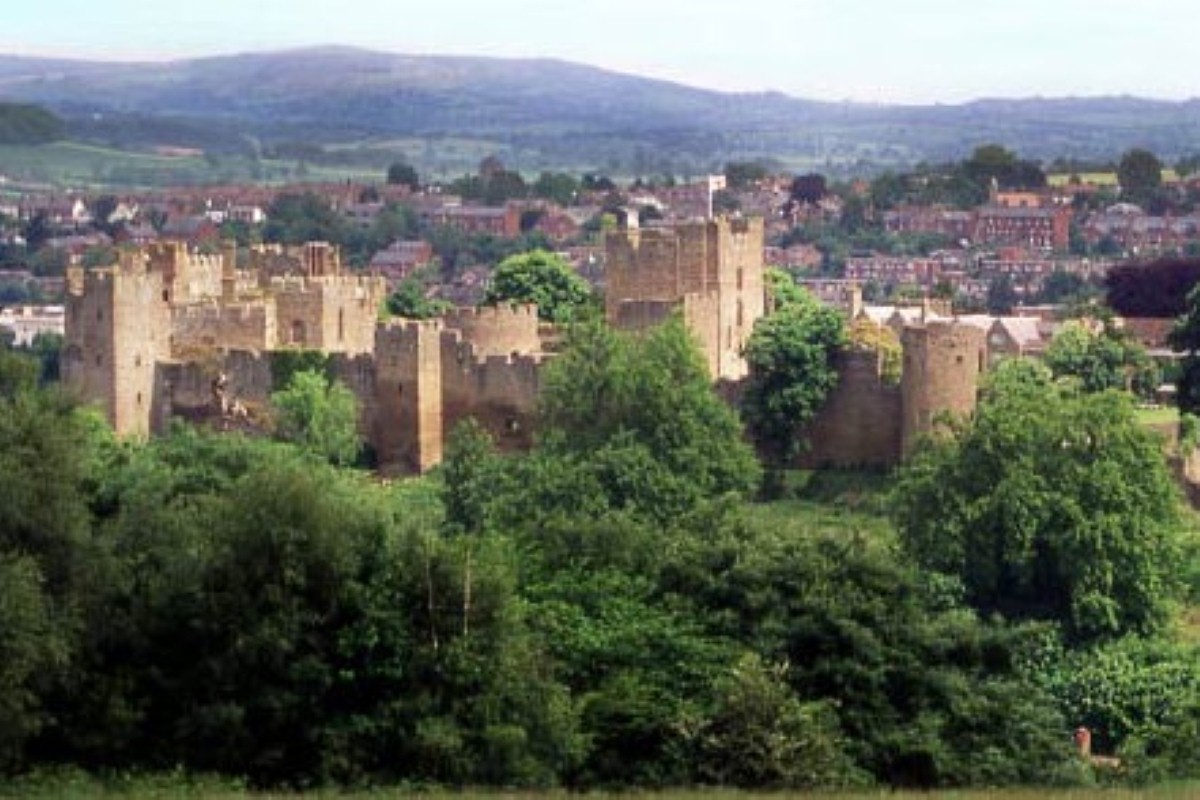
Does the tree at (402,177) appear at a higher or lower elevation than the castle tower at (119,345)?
lower

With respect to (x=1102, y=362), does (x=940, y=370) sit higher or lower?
higher

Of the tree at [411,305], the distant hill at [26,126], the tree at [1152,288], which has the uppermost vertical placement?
the tree at [411,305]

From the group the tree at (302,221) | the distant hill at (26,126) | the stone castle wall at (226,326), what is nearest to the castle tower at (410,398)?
the stone castle wall at (226,326)

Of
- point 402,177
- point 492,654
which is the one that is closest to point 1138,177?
point 402,177

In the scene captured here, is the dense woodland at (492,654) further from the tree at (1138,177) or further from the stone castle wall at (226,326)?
the tree at (1138,177)

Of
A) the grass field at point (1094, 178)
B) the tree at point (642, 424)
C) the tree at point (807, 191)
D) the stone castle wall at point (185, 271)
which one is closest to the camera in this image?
the tree at point (642, 424)

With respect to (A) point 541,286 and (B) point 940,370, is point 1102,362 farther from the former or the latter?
(A) point 541,286

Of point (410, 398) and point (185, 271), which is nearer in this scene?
point (410, 398)
